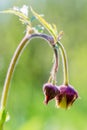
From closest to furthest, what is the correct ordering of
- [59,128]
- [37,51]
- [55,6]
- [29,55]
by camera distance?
[59,128]
[29,55]
[37,51]
[55,6]

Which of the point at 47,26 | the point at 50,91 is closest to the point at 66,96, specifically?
the point at 50,91

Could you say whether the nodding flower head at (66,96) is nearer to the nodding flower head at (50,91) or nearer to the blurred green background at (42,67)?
the nodding flower head at (50,91)

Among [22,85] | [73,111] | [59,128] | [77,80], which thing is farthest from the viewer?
[77,80]

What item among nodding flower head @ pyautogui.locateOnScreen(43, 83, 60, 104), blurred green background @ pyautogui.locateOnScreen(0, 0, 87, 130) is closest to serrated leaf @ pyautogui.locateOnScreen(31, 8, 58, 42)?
nodding flower head @ pyautogui.locateOnScreen(43, 83, 60, 104)

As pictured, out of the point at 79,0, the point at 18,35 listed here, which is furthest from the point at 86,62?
the point at 79,0

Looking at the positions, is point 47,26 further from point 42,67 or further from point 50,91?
point 42,67

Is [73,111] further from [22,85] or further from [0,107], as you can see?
[0,107]
